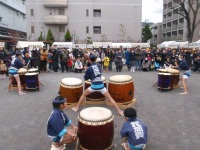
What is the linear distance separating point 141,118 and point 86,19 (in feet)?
109

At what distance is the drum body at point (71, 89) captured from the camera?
6613mm

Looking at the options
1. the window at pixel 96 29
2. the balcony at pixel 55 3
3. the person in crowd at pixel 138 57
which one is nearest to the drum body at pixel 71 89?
the person in crowd at pixel 138 57

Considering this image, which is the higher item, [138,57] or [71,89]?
[138,57]

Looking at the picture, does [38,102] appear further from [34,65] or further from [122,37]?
[122,37]

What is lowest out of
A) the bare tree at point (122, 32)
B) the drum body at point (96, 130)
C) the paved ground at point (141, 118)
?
the paved ground at point (141, 118)

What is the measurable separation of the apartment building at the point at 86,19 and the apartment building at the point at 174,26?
1102 cm

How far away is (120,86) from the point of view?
21.4 feet

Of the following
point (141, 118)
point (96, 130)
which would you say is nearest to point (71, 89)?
point (141, 118)

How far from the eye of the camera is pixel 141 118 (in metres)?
5.91

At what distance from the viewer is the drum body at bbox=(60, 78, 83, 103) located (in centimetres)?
661

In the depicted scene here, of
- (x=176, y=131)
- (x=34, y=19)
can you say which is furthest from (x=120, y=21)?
(x=176, y=131)

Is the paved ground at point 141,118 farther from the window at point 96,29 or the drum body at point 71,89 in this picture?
the window at point 96,29

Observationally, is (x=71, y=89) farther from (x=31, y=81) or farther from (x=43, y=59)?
(x=43, y=59)

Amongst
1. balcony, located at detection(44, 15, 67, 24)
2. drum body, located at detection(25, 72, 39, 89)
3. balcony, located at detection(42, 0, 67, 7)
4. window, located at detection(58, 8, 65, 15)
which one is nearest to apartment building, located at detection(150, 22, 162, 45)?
window, located at detection(58, 8, 65, 15)
